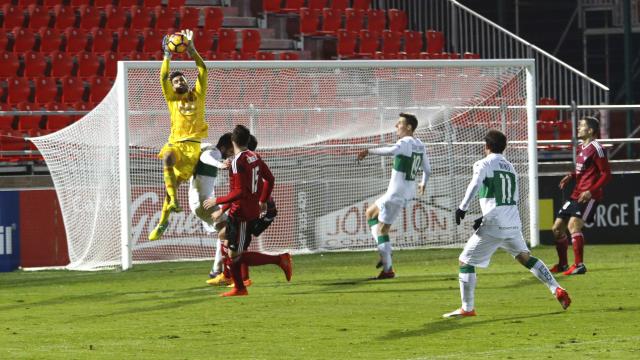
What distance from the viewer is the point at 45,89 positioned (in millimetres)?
21406

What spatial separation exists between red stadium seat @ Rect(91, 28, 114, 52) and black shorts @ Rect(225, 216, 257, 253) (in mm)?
10864

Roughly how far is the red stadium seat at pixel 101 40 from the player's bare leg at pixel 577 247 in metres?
10.6

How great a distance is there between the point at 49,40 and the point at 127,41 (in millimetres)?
1421

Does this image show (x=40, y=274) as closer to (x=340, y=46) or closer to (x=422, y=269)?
(x=422, y=269)

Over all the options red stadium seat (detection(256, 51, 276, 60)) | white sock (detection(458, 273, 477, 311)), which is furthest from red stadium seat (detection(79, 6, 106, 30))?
white sock (detection(458, 273, 477, 311))

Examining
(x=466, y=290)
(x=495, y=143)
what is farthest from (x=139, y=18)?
(x=466, y=290)

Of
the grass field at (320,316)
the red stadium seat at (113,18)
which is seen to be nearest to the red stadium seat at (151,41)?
the red stadium seat at (113,18)

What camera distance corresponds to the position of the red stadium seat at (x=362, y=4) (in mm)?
26719

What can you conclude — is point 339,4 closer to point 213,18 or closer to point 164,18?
point 213,18

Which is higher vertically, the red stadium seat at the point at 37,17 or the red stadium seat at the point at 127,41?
the red stadium seat at the point at 37,17

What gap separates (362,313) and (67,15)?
13.4 m

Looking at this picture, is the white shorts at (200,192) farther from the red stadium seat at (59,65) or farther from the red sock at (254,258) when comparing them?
the red stadium seat at (59,65)

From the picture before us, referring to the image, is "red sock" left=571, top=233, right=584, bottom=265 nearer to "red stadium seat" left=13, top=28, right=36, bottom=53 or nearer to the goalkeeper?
the goalkeeper

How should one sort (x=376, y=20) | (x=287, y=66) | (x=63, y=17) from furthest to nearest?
(x=376, y=20)
(x=63, y=17)
(x=287, y=66)
